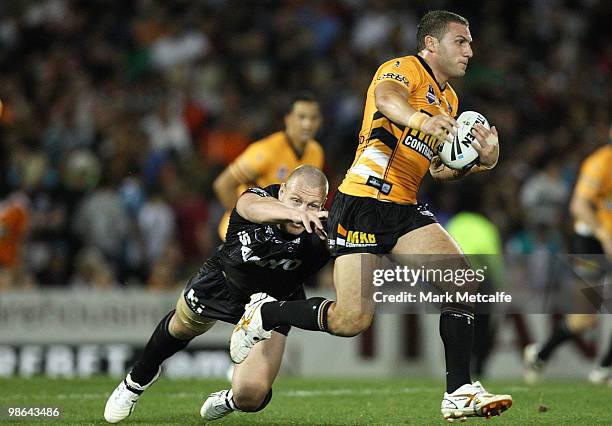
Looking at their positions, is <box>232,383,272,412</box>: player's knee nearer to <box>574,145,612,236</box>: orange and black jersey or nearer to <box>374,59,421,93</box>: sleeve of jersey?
<box>374,59,421,93</box>: sleeve of jersey

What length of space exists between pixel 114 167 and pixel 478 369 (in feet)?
16.8

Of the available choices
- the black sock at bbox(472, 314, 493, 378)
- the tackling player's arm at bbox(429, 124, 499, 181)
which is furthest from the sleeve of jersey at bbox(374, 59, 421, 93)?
the black sock at bbox(472, 314, 493, 378)

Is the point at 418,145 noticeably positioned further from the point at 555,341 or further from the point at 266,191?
the point at 555,341

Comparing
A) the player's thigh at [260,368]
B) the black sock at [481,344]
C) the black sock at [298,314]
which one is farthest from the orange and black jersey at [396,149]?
the black sock at [481,344]

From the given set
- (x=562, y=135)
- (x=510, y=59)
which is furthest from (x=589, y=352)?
(x=510, y=59)

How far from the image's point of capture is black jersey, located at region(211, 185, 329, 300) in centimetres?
724

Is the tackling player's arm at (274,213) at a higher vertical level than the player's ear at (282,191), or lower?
lower

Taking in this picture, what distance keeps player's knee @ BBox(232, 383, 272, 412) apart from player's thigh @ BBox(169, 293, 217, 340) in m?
0.48

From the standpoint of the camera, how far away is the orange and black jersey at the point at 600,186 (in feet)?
36.2

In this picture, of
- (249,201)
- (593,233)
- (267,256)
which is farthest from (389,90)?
(593,233)

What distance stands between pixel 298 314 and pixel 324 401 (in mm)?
2370

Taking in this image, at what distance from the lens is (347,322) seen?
6730mm

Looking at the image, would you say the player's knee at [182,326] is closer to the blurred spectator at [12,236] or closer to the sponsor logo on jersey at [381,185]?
the sponsor logo on jersey at [381,185]

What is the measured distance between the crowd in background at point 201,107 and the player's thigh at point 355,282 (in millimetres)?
6977
